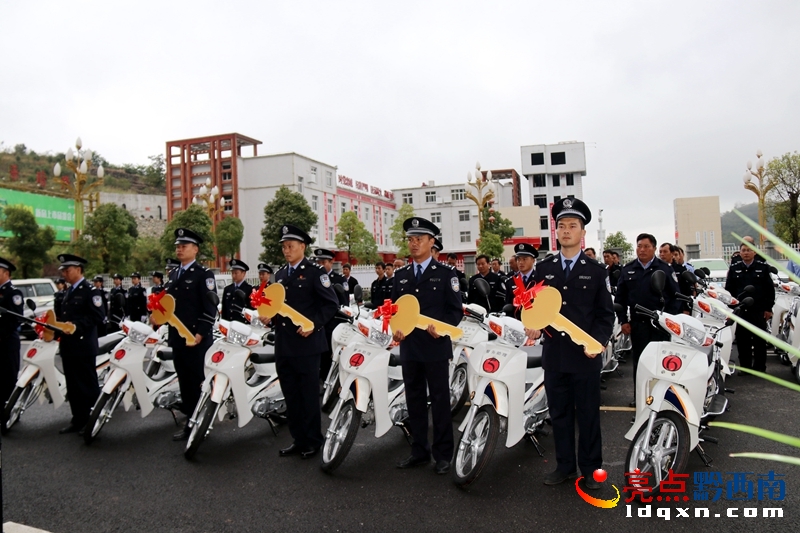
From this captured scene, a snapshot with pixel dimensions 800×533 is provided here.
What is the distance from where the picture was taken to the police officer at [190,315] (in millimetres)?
5680

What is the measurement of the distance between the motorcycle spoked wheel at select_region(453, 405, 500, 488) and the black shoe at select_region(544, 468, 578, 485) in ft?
1.63

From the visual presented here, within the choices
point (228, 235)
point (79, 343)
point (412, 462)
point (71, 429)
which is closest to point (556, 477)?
point (412, 462)

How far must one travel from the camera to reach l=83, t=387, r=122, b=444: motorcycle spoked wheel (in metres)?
5.54

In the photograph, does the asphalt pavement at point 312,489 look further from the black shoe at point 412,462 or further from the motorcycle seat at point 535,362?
the motorcycle seat at point 535,362

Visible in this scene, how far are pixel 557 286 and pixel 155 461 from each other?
12.0ft

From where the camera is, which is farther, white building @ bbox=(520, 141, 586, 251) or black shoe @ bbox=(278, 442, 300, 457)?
white building @ bbox=(520, 141, 586, 251)

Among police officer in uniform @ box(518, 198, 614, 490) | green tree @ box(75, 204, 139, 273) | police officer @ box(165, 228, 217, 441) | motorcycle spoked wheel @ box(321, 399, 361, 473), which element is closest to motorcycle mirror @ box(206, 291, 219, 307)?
police officer @ box(165, 228, 217, 441)

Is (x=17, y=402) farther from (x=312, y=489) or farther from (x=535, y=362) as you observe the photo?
(x=535, y=362)

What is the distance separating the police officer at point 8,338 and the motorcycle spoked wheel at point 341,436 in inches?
149

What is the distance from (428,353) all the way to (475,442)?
0.76 meters

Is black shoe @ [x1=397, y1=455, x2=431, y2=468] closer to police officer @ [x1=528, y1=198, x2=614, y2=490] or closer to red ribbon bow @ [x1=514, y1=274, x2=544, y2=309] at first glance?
police officer @ [x1=528, y1=198, x2=614, y2=490]

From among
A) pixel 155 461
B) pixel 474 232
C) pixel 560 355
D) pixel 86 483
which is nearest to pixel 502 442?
pixel 560 355

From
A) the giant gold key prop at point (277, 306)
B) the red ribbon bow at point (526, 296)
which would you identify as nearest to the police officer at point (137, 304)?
the giant gold key prop at point (277, 306)

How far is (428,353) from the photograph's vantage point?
4.61 meters
